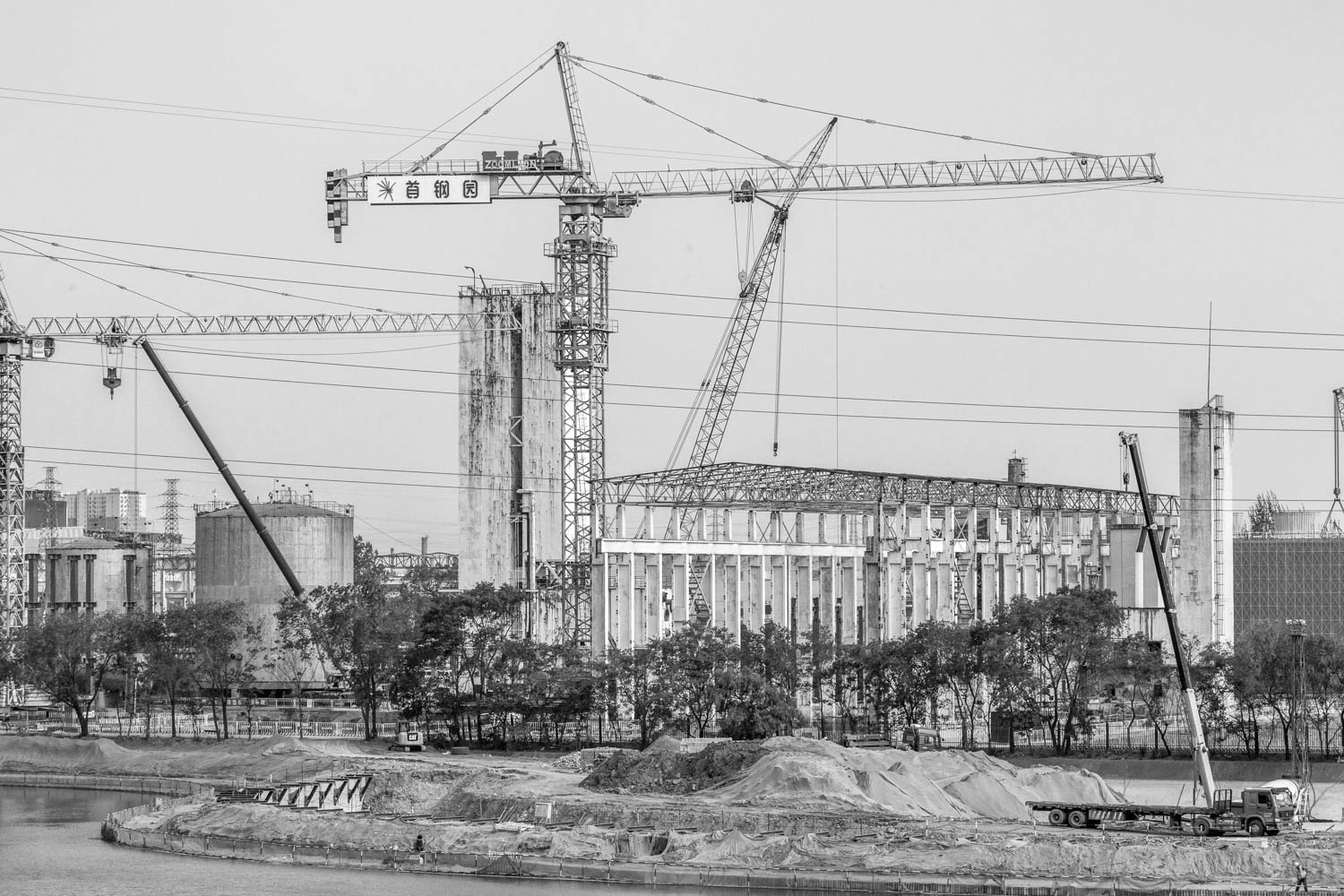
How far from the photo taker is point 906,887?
147 ft

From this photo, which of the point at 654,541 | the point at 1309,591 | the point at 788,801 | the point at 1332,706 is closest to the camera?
the point at 788,801

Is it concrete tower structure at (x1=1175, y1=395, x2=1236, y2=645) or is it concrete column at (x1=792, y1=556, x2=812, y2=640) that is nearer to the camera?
concrete tower structure at (x1=1175, y1=395, x2=1236, y2=645)

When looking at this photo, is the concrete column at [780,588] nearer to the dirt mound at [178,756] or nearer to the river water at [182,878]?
the dirt mound at [178,756]

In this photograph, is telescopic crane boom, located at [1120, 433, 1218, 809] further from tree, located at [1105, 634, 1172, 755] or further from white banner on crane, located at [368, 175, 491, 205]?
white banner on crane, located at [368, 175, 491, 205]

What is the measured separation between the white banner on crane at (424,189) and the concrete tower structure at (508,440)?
42.4ft

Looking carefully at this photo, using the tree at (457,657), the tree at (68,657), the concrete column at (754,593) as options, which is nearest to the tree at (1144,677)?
the tree at (457,657)

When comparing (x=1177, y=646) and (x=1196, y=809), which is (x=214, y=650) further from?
(x=1196, y=809)

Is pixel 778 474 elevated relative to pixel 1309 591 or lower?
elevated

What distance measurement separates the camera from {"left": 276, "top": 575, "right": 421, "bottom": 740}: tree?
82000 millimetres

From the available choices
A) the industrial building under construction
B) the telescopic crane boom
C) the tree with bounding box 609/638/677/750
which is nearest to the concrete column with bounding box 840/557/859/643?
the industrial building under construction

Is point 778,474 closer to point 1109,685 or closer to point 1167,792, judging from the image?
point 1109,685

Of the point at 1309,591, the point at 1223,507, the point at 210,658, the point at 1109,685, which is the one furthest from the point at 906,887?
the point at 1309,591

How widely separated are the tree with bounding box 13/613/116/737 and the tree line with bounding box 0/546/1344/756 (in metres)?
0.13

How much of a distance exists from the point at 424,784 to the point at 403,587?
3199cm
